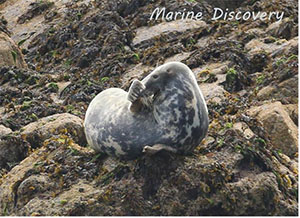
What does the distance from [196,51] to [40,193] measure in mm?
7455

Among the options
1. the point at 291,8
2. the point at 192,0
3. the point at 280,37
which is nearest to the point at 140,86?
the point at 280,37

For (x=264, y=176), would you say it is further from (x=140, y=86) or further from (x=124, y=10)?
(x=124, y=10)

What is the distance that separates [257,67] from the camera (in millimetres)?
14914

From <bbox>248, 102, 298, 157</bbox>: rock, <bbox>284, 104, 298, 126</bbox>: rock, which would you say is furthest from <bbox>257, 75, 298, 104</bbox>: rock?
<bbox>248, 102, 298, 157</bbox>: rock

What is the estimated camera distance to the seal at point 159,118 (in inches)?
349

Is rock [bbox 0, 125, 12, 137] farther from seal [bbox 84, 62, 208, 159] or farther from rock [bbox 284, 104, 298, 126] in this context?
rock [bbox 284, 104, 298, 126]

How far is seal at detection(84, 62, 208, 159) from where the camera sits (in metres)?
8.86

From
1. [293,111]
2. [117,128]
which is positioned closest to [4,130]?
[117,128]

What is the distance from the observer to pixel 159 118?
29.4ft

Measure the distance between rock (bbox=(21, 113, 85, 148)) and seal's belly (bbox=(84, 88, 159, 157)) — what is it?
1.04 meters

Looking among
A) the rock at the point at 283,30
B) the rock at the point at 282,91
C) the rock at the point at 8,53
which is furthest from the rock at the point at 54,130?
the rock at the point at 283,30

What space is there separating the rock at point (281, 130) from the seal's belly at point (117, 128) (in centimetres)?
261

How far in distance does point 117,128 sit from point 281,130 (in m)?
3.14

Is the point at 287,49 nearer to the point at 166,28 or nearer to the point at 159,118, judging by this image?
the point at 166,28
